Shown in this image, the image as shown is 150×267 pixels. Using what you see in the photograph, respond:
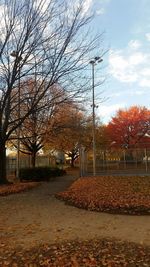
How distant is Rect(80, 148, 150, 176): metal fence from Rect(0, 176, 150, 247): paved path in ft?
57.5

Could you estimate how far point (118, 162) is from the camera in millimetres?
31484

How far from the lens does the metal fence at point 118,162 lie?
1191 inches

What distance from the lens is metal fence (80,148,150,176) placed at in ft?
99.2

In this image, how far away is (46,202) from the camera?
47.1 feet

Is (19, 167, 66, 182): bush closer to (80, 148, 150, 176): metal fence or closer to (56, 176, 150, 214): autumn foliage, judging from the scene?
(80, 148, 150, 176): metal fence

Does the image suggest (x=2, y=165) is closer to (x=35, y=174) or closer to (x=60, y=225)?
(x=35, y=174)

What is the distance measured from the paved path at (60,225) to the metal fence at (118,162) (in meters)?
17.5

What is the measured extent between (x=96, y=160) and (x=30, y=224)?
22.6 m

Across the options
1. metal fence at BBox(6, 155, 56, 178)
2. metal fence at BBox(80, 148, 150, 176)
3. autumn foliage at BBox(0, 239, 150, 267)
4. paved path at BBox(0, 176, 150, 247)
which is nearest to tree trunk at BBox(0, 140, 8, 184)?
paved path at BBox(0, 176, 150, 247)

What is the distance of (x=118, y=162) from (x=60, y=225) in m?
22.5

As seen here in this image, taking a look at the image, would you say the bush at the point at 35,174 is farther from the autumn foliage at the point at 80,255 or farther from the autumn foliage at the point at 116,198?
the autumn foliage at the point at 80,255

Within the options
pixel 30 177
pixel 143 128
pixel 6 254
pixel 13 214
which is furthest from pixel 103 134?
pixel 6 254

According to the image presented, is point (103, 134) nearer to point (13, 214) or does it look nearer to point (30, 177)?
point (30, 177)

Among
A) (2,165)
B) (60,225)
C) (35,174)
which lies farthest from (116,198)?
(35,174)
